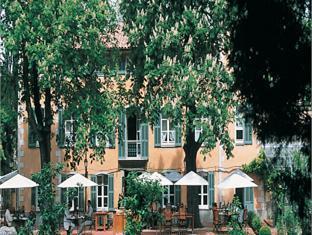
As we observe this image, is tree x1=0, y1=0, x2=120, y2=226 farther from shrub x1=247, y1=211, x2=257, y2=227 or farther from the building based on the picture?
the building

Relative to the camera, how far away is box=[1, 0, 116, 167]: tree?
1423 cm

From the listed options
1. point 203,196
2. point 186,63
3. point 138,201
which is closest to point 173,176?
point 203,196

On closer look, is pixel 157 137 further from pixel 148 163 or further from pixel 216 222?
pixel 216 222

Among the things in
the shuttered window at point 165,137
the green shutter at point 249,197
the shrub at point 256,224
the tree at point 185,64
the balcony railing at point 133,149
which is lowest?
the shrub at point 256,224

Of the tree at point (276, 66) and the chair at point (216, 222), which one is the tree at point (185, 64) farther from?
the tree at point (276, 66)

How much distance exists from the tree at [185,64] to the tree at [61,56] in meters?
0.86

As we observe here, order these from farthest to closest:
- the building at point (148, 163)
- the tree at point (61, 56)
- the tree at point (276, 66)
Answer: the building at point (148, 163) < the tree at point (61, 56) < the tree at point (276, 66)

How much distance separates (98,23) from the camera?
49.1ft

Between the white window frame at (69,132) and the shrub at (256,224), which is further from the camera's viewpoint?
the white window frame at (69,132)

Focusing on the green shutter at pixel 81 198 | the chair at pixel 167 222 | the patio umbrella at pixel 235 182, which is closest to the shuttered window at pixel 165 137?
the green shutter at pixel 81 198

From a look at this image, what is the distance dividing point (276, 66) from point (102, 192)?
1575cm

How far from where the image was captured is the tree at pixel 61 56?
14.2m

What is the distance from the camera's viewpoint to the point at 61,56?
568 inches

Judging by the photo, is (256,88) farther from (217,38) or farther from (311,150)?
(217,38)
